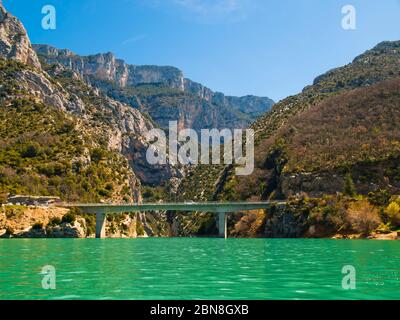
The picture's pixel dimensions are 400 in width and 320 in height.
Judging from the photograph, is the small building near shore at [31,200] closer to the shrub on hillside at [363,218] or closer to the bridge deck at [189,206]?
the bridge deck at [189,206]

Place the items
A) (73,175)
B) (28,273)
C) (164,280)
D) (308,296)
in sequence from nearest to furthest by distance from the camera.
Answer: (308,296) → (164,280) → (28,273) → (73,175)

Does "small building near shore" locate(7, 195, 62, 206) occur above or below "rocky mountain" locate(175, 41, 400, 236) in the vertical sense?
below

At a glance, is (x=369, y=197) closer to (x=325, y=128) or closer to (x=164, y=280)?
(x=325, y=128)

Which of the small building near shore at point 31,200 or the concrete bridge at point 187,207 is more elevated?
the small building near shore at point 31,200

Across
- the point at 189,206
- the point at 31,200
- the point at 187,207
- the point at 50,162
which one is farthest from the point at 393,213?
the point at 50,162

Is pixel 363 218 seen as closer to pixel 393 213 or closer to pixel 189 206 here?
pixel 393 213

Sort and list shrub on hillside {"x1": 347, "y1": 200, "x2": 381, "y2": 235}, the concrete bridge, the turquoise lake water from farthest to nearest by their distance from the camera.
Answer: the concrete bridge, shrub on hillside {"x1": 347, "y1": 200, "x2": 381, "y2": 235}, the turquoise lake water

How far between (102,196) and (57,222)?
45814mm

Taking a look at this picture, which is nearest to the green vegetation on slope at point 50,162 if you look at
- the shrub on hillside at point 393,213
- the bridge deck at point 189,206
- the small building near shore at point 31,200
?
the small building near shore at point 31,200

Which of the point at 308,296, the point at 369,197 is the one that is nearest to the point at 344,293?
the point at 308,296

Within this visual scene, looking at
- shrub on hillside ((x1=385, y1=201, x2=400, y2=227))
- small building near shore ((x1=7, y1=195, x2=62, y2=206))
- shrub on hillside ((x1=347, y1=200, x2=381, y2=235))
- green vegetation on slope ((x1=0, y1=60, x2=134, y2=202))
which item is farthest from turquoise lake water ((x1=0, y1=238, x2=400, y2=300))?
green vegetation on slope ((x1=0, y1=60, x2=134, y2=202))

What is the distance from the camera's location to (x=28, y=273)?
106 feet

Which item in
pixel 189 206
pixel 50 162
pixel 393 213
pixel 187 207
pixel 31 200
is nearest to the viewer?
pixel 393 213

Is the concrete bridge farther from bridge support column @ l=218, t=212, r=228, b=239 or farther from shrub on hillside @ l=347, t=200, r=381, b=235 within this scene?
shrub on hillside @ l=347, t=200, r=381, b=235
